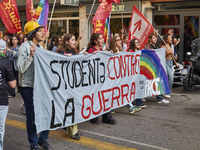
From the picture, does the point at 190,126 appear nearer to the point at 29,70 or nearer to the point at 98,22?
the point at 29,70

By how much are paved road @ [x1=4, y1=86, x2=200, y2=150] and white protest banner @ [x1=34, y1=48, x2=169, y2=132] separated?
35 cm

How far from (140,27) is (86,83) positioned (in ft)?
11.1

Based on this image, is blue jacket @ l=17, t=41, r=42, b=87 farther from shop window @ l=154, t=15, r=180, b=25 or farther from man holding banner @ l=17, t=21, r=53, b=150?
shop window @ l=154, t=15, r=180, b=25

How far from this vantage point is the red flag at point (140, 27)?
7.86 metres

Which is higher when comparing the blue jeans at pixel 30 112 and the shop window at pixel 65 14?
the shop window at pixel 65 14

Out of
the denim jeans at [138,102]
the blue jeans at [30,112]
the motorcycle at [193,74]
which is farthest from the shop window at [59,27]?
the blue jeans at [30,112]

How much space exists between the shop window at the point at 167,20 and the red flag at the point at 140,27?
274 inches

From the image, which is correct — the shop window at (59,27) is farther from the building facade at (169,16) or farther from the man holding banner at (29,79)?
the man holding banner at (29,79)

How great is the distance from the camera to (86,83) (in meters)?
5.26

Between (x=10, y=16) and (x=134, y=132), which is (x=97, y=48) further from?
(x=10, y=16)

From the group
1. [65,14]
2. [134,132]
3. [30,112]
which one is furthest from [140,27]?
[65,14]

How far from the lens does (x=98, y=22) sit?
8.02 m

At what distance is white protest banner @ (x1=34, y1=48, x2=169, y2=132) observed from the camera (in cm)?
439

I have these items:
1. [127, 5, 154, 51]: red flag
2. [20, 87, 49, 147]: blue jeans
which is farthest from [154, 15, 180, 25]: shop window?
[20, 87, 49, 147]: blue jeans
